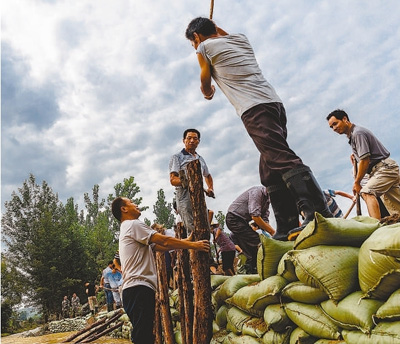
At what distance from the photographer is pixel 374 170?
134 inches

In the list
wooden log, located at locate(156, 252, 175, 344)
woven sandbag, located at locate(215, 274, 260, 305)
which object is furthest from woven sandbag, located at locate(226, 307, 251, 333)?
wooden log, located at locate(156, 252, 175, 344)

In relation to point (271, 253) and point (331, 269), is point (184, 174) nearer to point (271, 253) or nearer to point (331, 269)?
point (271, 253)

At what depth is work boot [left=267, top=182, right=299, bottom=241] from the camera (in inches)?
103

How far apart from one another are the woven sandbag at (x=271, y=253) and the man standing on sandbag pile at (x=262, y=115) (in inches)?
3.9

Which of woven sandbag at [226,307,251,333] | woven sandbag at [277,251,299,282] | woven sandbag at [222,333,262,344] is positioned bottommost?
woven sandbag at [222,333,262,344]

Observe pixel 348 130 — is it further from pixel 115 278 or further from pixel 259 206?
pixel 115 278

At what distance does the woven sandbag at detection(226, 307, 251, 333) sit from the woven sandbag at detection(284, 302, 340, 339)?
675 mm

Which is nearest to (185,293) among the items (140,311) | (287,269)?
(140,311)

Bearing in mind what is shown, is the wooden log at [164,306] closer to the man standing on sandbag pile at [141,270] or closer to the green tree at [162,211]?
the man standing on sandbag pile at [141,270]

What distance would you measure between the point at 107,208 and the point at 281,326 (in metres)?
38.8

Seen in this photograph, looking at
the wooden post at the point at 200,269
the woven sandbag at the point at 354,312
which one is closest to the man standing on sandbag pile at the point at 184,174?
the wooden post at the point at 200,269

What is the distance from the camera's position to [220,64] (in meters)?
2.73

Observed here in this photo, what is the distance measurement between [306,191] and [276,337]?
894 millimetres

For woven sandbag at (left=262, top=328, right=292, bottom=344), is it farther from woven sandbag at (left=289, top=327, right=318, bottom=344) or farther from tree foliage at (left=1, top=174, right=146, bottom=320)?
tree foliage at (left=1, top=174, right=146, bottom=320)
